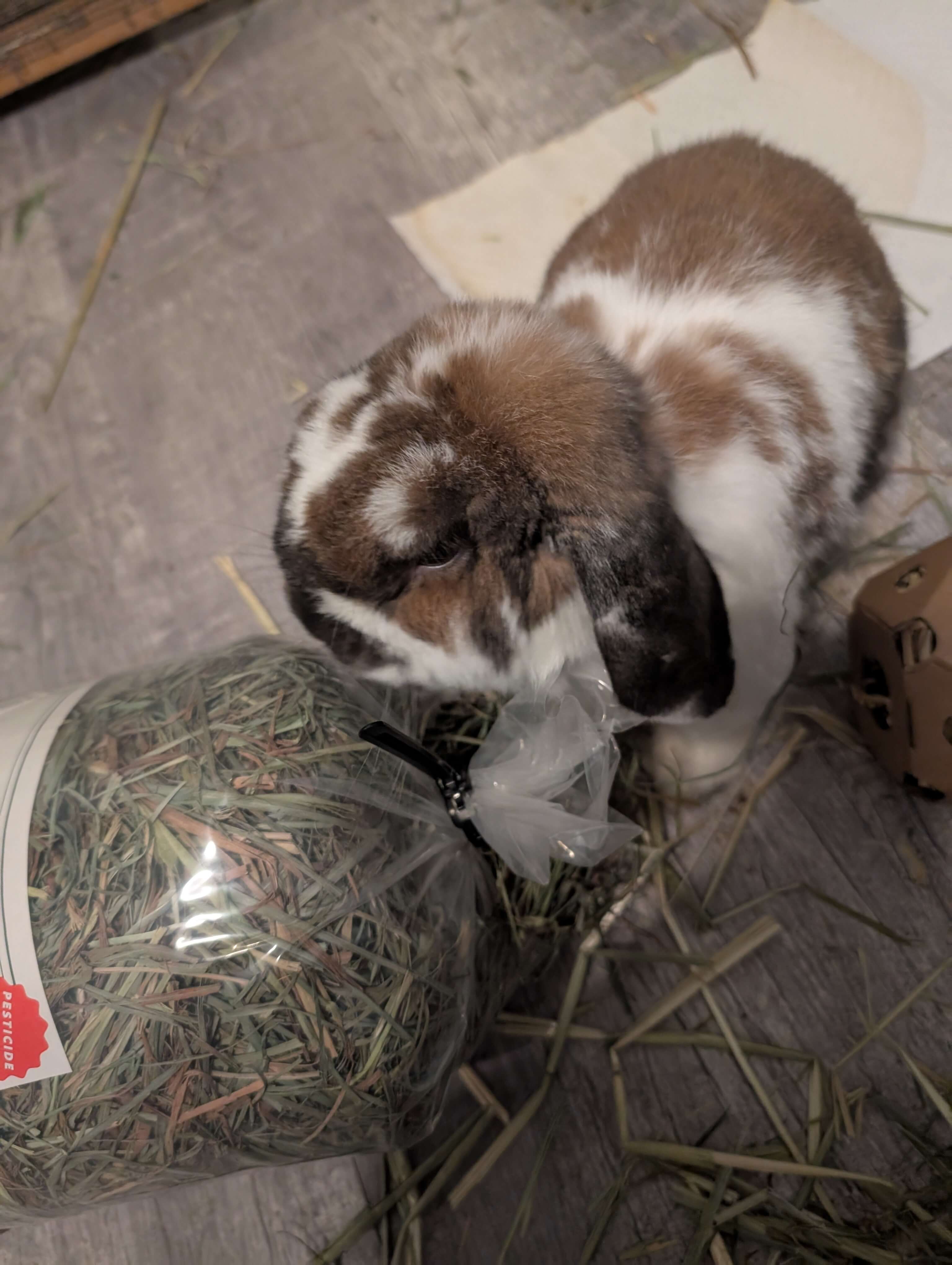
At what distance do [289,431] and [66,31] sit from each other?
48.3 inches

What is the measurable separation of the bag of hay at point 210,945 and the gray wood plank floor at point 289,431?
0.42 metres

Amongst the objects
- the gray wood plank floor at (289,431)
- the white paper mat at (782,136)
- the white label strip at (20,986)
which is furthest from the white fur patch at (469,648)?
the white paper mat at (782,136)

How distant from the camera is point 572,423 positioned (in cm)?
101

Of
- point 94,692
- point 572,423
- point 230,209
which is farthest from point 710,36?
point 94,692

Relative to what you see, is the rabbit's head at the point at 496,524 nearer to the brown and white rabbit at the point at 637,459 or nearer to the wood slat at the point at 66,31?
the brown and white rabbit at the point at 637,459

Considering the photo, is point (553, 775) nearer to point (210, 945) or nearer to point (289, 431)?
point (210, 945)

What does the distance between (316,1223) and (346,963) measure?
746 millimetres

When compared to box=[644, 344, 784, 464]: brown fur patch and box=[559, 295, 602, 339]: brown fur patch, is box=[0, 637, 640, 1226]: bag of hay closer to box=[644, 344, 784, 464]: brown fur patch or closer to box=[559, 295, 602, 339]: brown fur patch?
box=[644, 344, 784, 464]: brown fur patch

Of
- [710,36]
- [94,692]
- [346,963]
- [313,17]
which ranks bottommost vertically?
[346,963]

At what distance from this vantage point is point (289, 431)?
1.92 metres

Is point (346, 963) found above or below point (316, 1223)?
above

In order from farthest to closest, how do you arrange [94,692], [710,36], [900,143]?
[710,36], [900,143], [94,692]

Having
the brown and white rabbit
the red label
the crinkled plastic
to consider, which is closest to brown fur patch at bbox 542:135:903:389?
the brown and white rabbit

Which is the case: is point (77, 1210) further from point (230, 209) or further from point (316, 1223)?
point (230, 209)
